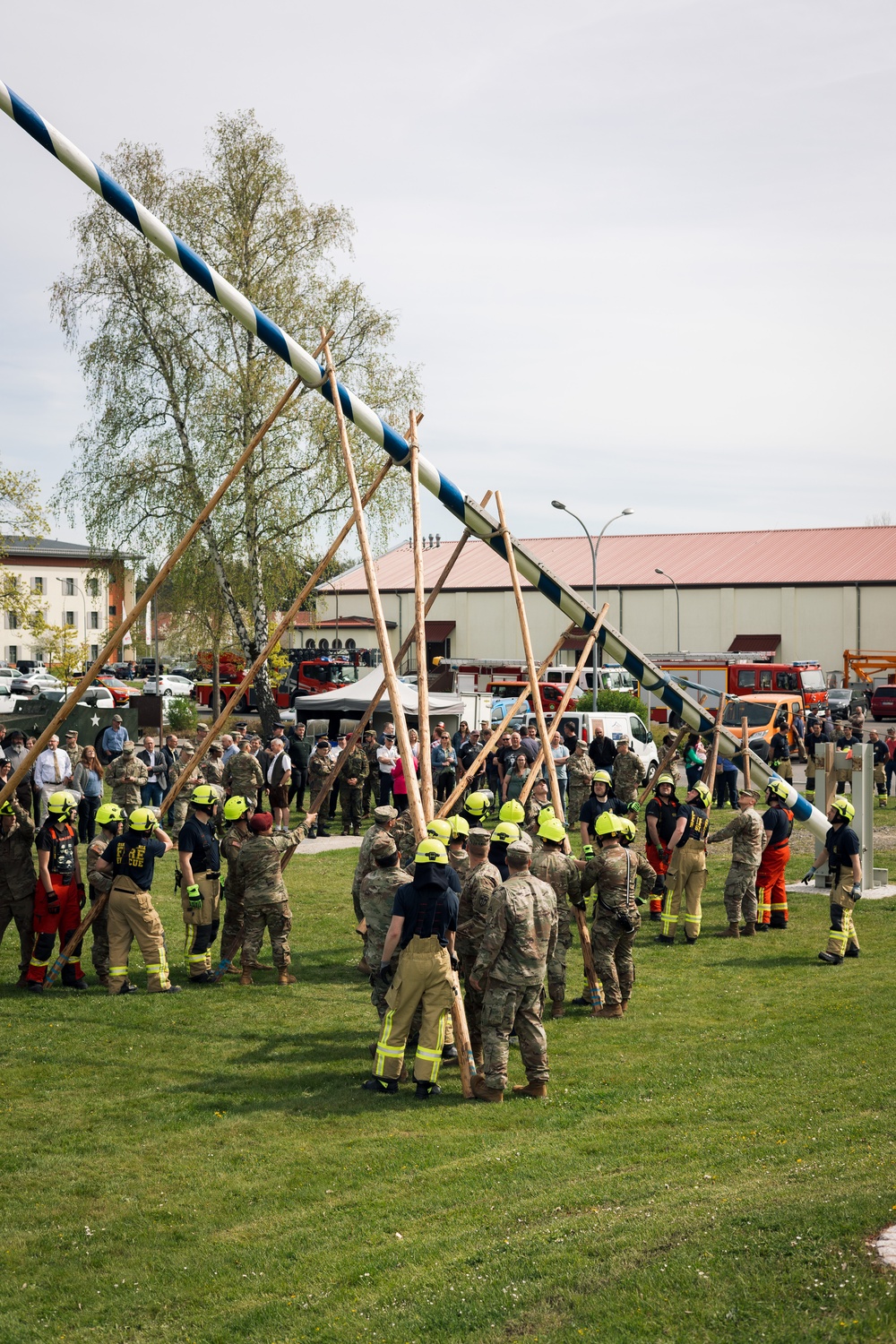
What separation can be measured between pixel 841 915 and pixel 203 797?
709cm

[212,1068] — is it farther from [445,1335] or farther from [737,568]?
[737,568]

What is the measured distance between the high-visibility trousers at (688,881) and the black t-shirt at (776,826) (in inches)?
40.4

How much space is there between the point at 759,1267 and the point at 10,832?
8.68 meters

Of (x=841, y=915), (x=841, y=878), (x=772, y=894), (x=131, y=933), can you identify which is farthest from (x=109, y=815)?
(x=772, y=894)

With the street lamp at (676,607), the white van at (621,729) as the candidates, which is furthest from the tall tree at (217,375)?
the street lamp at (676,607)

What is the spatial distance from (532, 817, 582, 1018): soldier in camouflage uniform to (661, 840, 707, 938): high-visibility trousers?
3.42 metres

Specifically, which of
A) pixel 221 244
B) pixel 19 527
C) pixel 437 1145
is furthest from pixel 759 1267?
pixel 19 527

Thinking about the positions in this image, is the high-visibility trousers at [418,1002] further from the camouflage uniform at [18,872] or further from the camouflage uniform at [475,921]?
the camouflage uniform at [18,872]

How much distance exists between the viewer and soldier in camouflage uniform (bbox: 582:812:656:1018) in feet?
37.4

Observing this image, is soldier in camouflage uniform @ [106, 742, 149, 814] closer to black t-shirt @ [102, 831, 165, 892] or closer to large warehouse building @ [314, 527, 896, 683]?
black t-shirt @ [102, 831, 165, 892]

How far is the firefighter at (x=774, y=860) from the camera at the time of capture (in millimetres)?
15578

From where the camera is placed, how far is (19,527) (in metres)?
35.6

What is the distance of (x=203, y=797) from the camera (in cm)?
1283

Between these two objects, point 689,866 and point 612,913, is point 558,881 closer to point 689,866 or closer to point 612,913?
point 612,913
